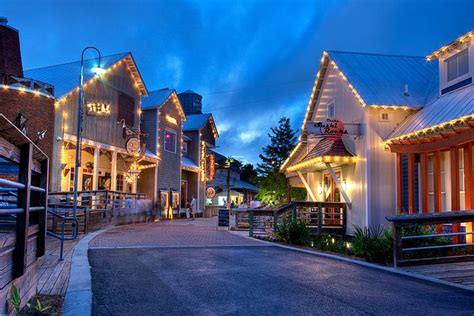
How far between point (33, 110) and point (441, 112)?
16616mm

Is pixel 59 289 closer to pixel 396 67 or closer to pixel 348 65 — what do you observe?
pixel 348 65

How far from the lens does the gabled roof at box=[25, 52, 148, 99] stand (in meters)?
23.3

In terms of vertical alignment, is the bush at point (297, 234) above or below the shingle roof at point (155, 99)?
below

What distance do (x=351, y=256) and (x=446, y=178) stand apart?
513 centimetres

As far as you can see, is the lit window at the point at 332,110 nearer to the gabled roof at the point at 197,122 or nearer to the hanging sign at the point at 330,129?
the hanging sign at the point at 330,129

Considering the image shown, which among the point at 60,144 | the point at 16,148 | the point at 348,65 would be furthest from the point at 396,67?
the point at 16,148

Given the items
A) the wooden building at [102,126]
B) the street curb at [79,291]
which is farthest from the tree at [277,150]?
the street curb at [79,291]

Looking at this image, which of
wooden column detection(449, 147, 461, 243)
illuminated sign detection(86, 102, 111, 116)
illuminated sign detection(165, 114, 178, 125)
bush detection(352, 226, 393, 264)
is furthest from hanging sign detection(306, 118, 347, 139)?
illuminated sign detection(165, 114, 178, 125)

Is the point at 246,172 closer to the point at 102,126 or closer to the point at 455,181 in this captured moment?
the point at 102,126

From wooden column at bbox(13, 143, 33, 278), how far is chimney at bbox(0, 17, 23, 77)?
19.7m

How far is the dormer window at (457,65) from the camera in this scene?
564 inches

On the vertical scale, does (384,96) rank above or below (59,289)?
above

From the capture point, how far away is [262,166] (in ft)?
155

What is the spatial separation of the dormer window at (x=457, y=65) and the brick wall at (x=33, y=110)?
16881 millimetres
